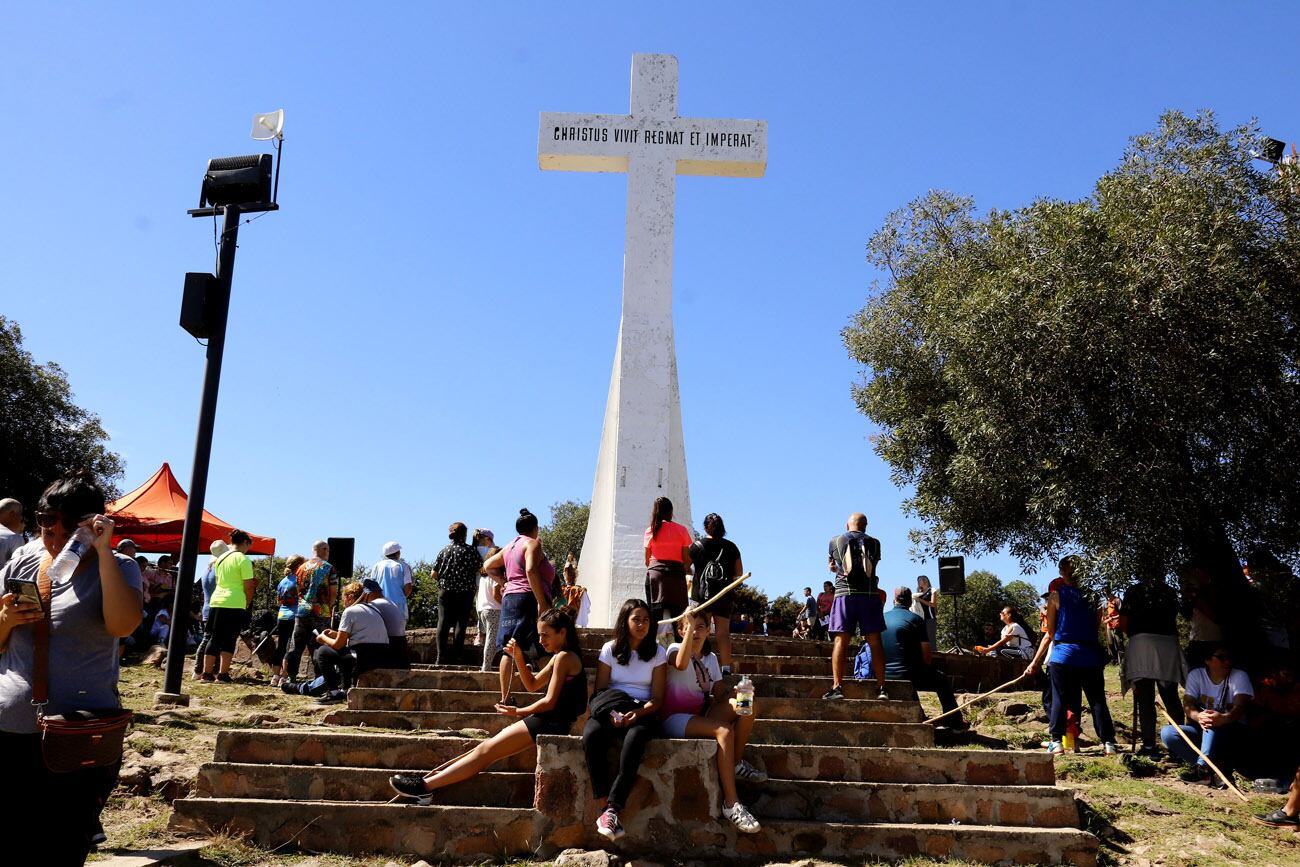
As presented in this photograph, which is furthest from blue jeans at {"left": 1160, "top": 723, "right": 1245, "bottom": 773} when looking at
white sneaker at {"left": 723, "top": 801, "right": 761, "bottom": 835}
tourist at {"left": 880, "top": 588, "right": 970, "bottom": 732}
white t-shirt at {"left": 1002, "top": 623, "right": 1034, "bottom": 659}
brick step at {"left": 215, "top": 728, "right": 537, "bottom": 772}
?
brick step at {"left": 215, "top": 728, "right": 537, "bottom": 772}

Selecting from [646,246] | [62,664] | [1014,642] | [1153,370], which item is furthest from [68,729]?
[1014,642]

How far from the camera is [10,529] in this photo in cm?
630

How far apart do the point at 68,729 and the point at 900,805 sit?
459cm

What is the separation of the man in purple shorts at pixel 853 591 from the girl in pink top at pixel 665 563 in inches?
52.2

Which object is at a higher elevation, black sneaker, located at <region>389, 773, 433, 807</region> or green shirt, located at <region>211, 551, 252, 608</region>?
green shirt, located at <region>211, 551, 252, 608</region>

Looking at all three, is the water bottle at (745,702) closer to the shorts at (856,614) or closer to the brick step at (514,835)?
the brick step at (514,835)

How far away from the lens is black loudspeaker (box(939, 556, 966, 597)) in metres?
13.8

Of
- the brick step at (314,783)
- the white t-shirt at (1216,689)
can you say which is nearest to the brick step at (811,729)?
the brick step at (314,783)

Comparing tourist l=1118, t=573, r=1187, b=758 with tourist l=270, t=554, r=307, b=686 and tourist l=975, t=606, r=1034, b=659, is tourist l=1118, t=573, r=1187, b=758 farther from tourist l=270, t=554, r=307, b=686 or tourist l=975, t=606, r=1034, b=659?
tourist l=270, t=554, r=307, b=686

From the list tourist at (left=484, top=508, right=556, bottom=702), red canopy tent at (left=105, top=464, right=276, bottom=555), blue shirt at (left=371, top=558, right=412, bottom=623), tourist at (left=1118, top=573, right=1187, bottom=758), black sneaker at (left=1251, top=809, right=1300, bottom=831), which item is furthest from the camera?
red canopy tent at (left=105, top=464, right=276, bottom=555)

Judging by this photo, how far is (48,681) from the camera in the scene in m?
3.64

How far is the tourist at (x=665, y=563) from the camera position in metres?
8.86

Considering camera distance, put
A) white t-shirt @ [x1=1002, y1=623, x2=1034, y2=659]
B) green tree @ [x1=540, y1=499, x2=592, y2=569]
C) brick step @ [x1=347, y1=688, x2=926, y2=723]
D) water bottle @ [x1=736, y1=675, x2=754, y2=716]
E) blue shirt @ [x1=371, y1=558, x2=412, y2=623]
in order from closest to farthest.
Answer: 1. water bottle @ [x1=736, y1=675, x2=754, y2=716]
2. brick step @ [x1=347, y1=688, x2=926, y2=723]
3. blue shirt @ [x1=371, y1=558, x2=412, y2=623]
4. white t-shirt @ [x1=1002, y1=623, x2=1034, y2=659]
5. green tree @ [x1=540, y1=499, x2=592, y2=569]

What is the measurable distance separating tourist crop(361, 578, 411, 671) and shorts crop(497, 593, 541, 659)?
138 centimetres
